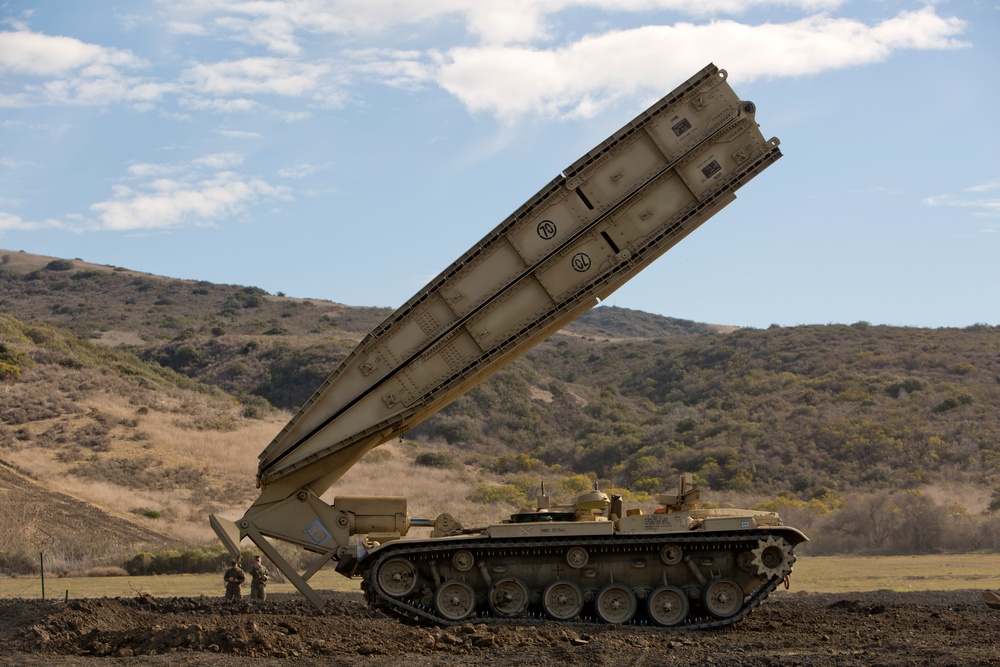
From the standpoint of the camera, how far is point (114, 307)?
89.5m

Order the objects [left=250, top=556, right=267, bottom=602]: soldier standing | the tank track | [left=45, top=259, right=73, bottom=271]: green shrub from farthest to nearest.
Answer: [left=45, top=259, right=73, bottom=271]: green shrub < [left=250, top=556, right=267, bottom=602]: soldier standing < the tank track

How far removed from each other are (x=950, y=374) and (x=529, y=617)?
45002mm

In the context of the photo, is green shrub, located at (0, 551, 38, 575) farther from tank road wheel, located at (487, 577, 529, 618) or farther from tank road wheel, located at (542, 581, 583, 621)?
tank road wheel, located at (542, 581, 583, 621)

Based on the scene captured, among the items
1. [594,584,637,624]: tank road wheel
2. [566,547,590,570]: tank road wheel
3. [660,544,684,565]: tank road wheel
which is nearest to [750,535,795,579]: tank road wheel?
[660,544,684,565]: tank road wheel

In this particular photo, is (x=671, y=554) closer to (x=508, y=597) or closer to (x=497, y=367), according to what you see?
(x=508, y=597)

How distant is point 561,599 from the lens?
52.3 feet

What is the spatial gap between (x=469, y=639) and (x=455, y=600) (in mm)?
2133

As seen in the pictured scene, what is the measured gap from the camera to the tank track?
15.7 meters

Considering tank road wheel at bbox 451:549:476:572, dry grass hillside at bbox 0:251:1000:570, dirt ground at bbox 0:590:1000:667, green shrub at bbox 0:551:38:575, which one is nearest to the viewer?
dirt ground at bbox 0:590:1000:667

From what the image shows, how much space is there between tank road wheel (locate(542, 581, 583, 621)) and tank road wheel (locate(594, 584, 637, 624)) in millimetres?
289

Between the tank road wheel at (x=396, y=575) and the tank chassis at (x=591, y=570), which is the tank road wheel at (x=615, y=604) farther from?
the tank road wheel at (x=396, y=575)

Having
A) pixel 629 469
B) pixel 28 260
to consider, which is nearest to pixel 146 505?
pixel 629 469

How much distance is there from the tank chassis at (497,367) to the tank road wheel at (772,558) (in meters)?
0.02

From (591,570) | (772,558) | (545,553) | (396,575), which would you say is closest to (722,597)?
(772,558)
